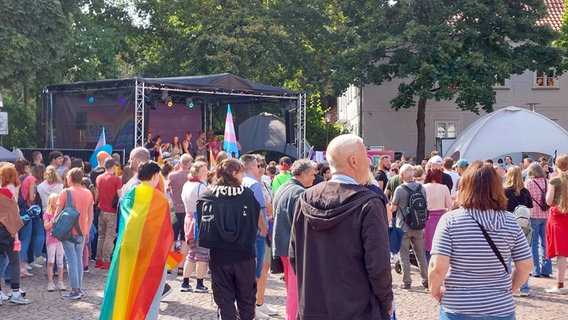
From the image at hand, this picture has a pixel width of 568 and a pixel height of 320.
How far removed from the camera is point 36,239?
1219 cm

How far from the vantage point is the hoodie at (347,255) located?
424 cm

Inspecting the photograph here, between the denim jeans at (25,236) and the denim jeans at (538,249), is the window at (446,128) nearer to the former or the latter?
the denim jeans at (538,249)

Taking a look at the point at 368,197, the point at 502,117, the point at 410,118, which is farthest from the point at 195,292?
the point at 410,118

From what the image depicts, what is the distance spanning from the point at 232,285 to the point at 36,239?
19.8 feet

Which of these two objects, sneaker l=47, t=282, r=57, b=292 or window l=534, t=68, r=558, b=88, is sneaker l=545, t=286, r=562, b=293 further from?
window l=534, t=68, r=558, b=88

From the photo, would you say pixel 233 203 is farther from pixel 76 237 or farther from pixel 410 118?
pixel 410 118

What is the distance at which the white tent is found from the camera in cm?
2823

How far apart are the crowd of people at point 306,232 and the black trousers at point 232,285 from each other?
1cm

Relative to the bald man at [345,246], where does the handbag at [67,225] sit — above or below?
below

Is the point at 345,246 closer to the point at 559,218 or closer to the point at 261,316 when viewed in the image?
the point at 261,316

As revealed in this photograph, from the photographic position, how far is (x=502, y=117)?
1151 inches

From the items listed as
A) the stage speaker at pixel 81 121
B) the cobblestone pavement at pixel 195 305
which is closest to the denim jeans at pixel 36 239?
the cobblestone pavement at pixel 195 305

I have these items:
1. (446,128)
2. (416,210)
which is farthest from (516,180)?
(446,128)

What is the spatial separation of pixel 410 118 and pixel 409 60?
712 centimetres
